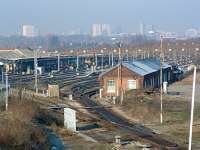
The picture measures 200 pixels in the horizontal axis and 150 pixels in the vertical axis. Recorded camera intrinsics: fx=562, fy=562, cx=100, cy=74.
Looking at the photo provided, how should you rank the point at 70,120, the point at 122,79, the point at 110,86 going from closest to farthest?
1. the point at 70,120
2. the point at 110,86
3. the point at 122,79

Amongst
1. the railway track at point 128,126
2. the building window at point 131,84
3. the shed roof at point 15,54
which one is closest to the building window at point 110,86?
the building window at point 131,84

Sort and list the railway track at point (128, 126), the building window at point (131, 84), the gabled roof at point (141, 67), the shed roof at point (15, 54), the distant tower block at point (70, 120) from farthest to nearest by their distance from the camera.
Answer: the shed roof at point (15, 54) < the gabled roof at point (141, 67) < the building window at point (131, 84) < the distant tower block at point (70, 120) < the railway track at point (128, 126)

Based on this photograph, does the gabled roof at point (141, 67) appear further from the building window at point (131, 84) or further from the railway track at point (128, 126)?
the railway track at point (128, 126)

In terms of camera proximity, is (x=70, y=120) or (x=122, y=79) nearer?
(x=70, y=120)

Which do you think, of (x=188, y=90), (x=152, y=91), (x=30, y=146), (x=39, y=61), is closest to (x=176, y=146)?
(x=30, y=146)

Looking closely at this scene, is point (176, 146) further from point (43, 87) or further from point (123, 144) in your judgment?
point (43, 87)

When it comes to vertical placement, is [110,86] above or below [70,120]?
below

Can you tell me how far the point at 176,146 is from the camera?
64.5 feet

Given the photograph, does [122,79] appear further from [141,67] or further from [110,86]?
[141,67]

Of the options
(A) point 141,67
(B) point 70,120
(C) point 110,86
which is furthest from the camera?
(A) point 141,67

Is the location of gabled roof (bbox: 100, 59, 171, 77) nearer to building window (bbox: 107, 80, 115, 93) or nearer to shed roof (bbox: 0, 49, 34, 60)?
building window (bbox: 107, 80, 115, 93)

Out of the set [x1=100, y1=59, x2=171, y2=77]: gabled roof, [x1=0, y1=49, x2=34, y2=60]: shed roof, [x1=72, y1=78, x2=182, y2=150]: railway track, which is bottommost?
[x1=72, y1=78, x2=182, y2=150]: railway track

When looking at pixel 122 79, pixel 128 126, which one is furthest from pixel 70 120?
pixel 122 79

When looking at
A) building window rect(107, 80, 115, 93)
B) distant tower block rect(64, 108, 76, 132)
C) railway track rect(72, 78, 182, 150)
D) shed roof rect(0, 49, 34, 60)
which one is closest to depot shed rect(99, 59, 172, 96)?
building window rect(107, 80, 115, 93)
